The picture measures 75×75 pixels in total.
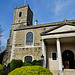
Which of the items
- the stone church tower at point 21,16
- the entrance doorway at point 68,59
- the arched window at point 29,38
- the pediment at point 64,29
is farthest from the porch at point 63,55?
the stone church tower at point 21,16

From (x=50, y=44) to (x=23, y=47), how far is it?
5.29 metres

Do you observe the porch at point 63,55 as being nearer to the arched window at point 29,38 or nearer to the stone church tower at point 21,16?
the arched window at point 29,38

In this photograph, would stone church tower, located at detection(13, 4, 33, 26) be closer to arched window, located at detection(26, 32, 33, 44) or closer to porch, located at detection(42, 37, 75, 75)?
arched window, located at detection(26, 32, 33, 44)

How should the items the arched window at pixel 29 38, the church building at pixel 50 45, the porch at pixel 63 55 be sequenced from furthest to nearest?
the arched window at pixel 29 38 < the porch at pixel 63 55 < the church building at pixel 50 45

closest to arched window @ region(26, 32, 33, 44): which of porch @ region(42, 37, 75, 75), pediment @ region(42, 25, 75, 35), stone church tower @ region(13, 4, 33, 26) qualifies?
porch @ region(42, 37, 75, 75)

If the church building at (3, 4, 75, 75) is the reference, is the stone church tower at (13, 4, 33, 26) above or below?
above

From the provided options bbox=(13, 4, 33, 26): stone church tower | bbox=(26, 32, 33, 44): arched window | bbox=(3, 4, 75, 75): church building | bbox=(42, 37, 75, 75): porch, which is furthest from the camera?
bbox=(13, 4, 33, 26): stone church tower

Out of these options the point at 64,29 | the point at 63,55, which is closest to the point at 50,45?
the point at 63,55

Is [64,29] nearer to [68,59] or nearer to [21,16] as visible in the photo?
[68,59]

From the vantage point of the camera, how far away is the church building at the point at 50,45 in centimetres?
1029

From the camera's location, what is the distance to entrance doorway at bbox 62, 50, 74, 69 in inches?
463

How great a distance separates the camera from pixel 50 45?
1315 cm

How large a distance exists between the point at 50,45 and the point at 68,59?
344 centimetres

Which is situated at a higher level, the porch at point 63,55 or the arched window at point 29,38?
the arched window at point 29,38
